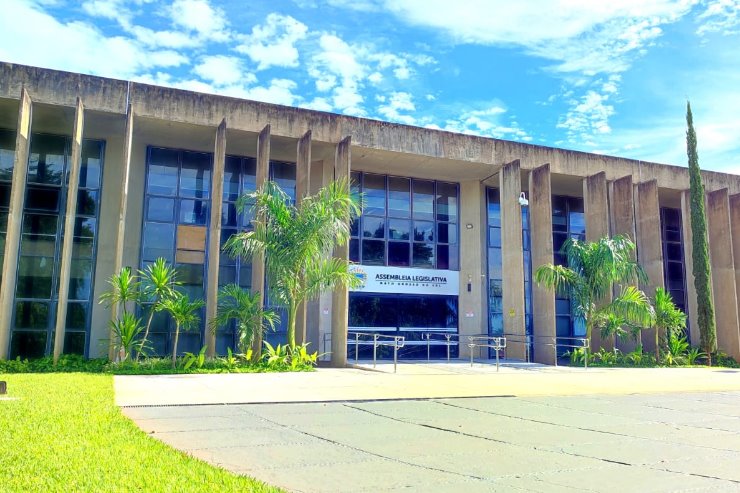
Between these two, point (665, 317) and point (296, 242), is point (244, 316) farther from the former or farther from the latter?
point (665, 317)

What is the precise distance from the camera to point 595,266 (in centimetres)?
1750

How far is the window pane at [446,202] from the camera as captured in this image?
814 inches

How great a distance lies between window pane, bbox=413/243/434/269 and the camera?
65.3 feet

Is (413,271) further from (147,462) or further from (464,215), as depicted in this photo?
(147,462)

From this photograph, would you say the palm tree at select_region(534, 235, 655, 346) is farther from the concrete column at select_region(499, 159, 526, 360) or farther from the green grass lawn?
the green grass lawn

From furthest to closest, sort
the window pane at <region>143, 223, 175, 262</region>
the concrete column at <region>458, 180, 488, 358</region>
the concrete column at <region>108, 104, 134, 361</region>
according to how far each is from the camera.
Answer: the concrete column at <region>458, 180, 488, 358</region>
the window pane at <region>143, 223, 175, 262</region>
the concrete column at <region>108, 104, 134, 361</region>

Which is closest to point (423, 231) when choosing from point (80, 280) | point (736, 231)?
point (80, 280)

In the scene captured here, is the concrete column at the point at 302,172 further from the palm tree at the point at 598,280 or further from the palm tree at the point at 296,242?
the palm tree at the point at 598,280

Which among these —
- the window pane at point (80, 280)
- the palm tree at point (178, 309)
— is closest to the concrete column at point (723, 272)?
the palm tree at point (178, 309)

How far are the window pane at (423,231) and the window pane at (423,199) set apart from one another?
0.21 meters

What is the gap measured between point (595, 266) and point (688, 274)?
20.3 feet

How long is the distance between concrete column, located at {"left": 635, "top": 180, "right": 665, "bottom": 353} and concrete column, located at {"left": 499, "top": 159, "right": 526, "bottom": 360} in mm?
4858

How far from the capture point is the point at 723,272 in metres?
21.4

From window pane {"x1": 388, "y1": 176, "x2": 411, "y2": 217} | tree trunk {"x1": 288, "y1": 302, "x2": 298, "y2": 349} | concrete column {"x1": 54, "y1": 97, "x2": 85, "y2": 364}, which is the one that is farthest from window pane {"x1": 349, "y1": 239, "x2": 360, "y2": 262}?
concrete column {"x1": 54, "y1": 97, "x2": 85, "y2": 364}
